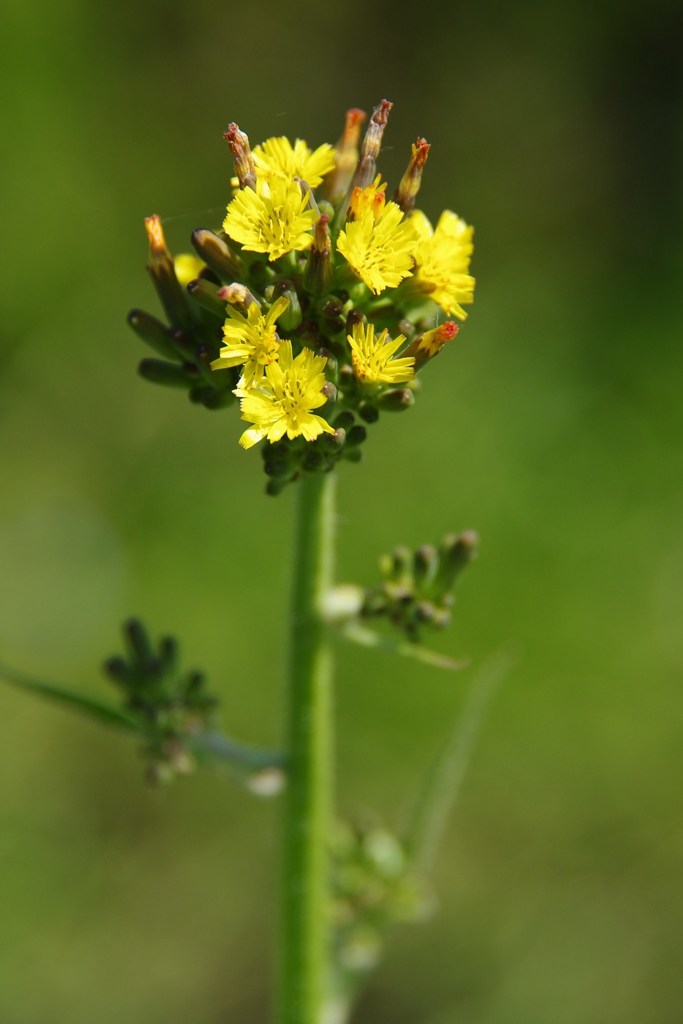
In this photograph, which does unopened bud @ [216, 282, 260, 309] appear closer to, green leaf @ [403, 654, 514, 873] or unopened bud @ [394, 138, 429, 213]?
unopened bud @ [394, 138, 429, 213]

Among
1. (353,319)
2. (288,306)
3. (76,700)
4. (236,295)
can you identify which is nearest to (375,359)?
(353,319)

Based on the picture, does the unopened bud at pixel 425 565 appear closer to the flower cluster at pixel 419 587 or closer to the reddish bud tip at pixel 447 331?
the flower cluster at pixel 419 587

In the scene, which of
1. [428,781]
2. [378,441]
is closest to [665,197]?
[378,441]

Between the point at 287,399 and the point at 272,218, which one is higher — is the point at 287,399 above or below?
below

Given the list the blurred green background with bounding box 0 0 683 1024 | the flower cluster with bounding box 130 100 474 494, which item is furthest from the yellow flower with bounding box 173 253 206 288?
the blurred green background with bounding box 0 0 683 1024

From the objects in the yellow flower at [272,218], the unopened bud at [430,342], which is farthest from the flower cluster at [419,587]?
the yellow flower at [272,218]

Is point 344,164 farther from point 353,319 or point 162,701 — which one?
point 162,701
